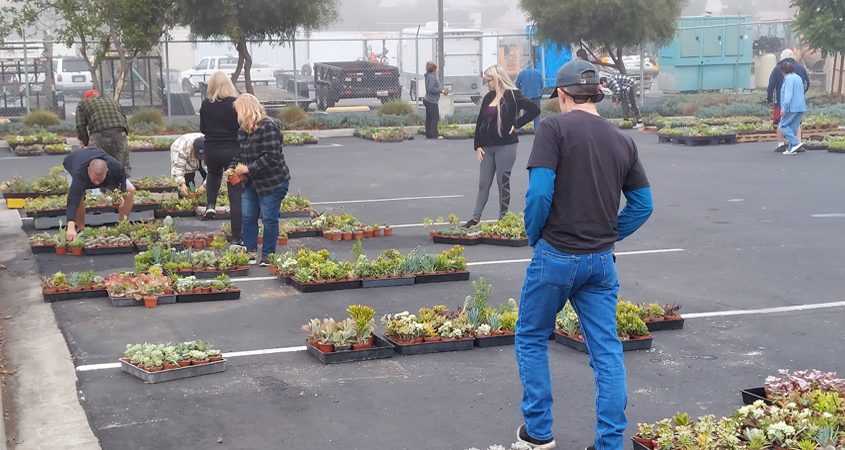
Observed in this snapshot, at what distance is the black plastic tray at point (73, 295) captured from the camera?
9609 mm

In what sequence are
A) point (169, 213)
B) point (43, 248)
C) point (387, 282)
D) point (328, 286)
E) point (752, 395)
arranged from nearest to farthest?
point (752, 395) → point (328, 286) → point (387, 282) → point (43, 248) → point (169, 213)

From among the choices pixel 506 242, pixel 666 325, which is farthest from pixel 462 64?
pixel 666 325

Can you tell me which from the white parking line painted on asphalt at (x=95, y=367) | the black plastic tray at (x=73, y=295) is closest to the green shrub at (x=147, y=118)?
the black plastic tray at (x=73, y=295)

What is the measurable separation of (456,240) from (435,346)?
4.76 metres

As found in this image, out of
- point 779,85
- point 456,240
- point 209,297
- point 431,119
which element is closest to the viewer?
point 209,297

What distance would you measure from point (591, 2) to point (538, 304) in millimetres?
26643

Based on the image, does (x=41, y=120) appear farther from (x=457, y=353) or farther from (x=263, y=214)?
(x=457, y=353)

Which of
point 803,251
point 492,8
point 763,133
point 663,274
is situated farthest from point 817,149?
point 492,8

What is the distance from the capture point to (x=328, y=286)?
9.88 m

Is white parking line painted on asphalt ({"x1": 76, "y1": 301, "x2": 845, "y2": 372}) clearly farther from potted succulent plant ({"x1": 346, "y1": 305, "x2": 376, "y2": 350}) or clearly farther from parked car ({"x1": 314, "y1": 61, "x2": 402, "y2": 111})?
parked car ({"x1": 314, "y1": 61, "x2": 402, "y2": 111})

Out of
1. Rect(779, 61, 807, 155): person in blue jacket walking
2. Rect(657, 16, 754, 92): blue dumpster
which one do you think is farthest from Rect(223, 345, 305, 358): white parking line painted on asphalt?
Rect(657, 16, 754, 92): blue dumpster

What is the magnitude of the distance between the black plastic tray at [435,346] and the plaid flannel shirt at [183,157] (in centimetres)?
761

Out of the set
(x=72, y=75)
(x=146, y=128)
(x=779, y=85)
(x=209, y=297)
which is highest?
(x=72, y=75)

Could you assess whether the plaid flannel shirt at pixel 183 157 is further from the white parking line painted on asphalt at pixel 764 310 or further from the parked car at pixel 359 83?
the parked car at pixel 359 83
